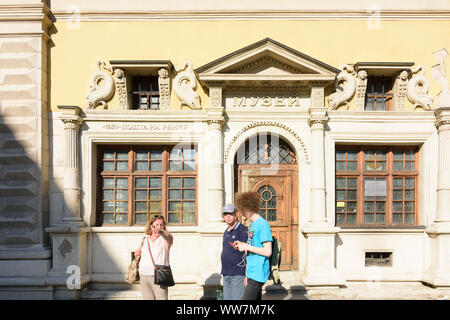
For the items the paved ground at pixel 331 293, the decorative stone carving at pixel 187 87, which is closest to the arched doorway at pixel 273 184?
the paved ground at pixel 331 293

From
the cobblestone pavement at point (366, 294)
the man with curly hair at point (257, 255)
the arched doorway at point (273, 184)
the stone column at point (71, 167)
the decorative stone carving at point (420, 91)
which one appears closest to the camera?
the man with curly hair at point (257, 255)

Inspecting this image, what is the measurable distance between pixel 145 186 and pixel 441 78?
687 centimetres

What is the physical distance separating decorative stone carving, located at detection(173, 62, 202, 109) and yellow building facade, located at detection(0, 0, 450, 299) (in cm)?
2

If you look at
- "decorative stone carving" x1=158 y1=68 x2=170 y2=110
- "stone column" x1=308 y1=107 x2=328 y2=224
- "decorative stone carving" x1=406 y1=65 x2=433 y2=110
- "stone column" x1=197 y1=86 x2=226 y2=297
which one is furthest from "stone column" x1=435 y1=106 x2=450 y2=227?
"decorative stone carving" x1=158 y1=68 x2=170 y2=110

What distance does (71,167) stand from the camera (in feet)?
26.3

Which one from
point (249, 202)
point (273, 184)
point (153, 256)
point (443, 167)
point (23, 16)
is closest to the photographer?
point (249, 202)

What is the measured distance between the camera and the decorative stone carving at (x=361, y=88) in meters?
8.27

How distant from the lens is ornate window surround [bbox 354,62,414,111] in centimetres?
820

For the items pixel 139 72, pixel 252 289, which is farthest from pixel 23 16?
pixel 252 289

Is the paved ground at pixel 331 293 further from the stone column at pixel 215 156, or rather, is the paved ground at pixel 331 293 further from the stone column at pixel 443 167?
the stone column at pixel 215 156

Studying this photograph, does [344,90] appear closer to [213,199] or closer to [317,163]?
[317,163]

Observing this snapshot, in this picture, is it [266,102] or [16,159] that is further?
[266,102]

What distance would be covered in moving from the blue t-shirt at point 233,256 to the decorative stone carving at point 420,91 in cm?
561

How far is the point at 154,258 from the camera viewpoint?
5246 millimetres
